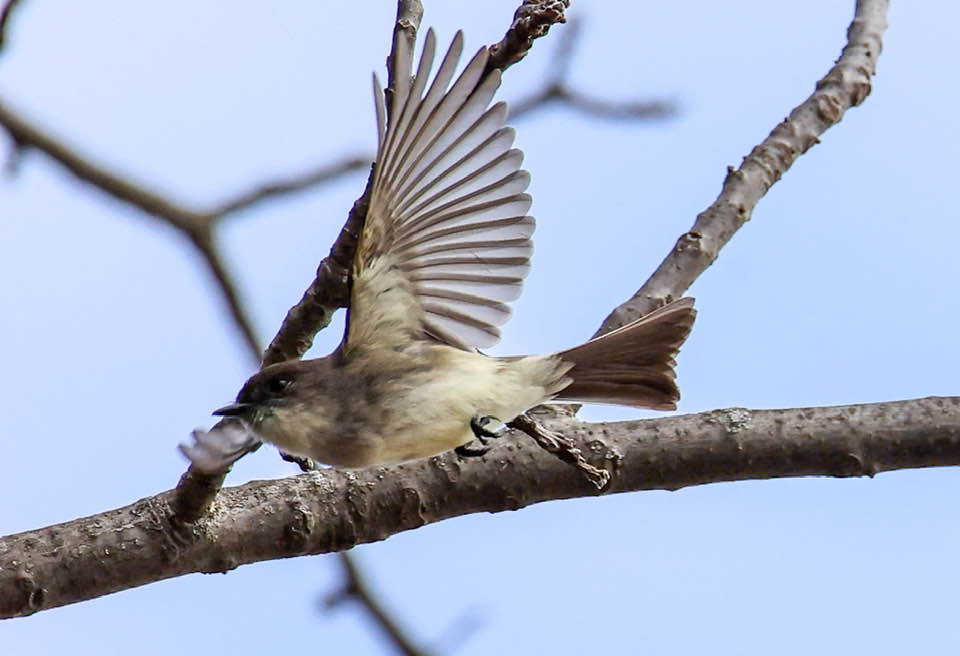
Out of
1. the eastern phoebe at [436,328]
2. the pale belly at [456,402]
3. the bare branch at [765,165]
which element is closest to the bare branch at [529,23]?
the eastern phoebe at [436,328]

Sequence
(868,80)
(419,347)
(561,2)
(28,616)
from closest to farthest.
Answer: (561,2), (28,616), (419,347), (868,80)

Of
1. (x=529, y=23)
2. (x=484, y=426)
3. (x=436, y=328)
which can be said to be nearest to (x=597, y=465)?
(x=484, y=426)

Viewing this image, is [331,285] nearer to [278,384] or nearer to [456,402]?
[278,384]

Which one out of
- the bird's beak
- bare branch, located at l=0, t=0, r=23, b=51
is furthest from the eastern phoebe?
bare branch, located at l=0, t=0, r=23, b=51

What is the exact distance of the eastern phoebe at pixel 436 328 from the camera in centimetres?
219

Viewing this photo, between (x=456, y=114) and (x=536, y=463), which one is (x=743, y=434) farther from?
Result: (x=456, y=114)

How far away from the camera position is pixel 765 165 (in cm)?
293

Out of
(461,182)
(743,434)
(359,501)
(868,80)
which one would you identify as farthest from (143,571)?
(868,80)

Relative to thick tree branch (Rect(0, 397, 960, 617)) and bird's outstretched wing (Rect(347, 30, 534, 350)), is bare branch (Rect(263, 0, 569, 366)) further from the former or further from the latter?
thick tree branch (Rect(0, 397, 960, 617))

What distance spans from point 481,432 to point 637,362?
391 mm

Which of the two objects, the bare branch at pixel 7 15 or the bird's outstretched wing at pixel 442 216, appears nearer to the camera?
the bare branch at pixel 7 15

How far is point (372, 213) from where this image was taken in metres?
2.26

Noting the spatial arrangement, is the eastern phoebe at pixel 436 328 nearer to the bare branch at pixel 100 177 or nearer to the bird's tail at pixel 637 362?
the bird's tail at pixel 637 362

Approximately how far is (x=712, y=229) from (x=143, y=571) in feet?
4.58
